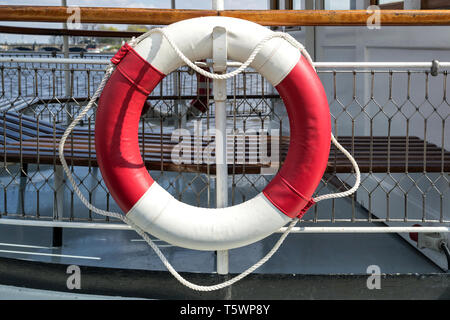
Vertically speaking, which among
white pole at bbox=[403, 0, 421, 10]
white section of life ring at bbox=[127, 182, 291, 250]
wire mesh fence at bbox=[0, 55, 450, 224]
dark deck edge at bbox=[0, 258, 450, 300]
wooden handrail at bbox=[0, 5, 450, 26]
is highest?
white pole at bbox=[403, 0, 421, 10]

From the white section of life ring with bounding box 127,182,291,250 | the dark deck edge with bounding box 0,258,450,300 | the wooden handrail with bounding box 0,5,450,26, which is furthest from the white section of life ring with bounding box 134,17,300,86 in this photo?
the dark deck edge with bounding box 0,258,450,300

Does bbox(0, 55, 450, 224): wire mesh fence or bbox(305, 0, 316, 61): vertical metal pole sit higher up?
bbox(305, 0, 316, 61): vertical metal pole

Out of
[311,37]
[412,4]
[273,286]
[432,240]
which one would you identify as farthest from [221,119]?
[311,37]

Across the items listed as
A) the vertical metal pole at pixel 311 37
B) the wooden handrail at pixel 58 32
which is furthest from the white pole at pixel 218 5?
the vertical metal pole at pixel 311 37

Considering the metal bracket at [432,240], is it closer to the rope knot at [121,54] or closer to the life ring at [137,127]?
the life ring at [137,127]

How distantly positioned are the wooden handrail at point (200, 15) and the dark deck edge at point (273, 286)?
98 centimetres

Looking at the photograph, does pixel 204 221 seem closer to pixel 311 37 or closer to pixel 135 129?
pixel 135 129

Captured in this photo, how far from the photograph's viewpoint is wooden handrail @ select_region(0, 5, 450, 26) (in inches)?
78.2

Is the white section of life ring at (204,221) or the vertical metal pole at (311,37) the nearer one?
the white section of life ring at (204,221)

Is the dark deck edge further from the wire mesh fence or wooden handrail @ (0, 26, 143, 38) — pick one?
wooden handrail @ (0, 26, 143, 38)

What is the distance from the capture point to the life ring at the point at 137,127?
1.82 meters

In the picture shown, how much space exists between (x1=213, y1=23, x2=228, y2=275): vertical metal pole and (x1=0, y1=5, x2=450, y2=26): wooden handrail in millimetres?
185
